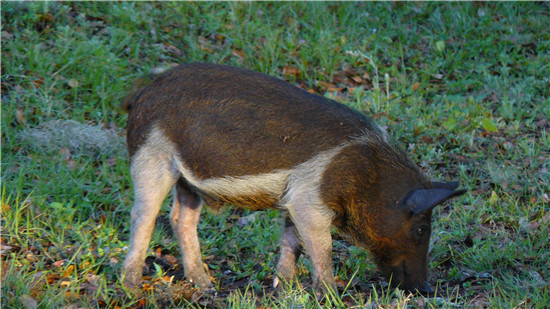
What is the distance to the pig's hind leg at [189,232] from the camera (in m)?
4.79

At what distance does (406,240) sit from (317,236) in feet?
1.88

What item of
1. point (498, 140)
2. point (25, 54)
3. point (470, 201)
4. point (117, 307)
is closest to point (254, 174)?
point (117, 307)

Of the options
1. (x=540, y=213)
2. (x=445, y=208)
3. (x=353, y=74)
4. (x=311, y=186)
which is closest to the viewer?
(x=311, y=186)


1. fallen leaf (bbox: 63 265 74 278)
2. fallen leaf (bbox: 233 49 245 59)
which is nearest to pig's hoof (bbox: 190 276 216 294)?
fallen leaf (bbox: 63 265 74 278)

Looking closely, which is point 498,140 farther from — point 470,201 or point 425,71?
point 425,71

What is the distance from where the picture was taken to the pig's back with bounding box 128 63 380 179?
418 cm

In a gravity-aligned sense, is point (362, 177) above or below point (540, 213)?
above

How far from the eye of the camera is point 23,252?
15.8 ft

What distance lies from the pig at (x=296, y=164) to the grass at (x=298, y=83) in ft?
1.13

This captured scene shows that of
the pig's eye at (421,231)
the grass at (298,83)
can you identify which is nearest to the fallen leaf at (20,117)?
the grass at (298,83)

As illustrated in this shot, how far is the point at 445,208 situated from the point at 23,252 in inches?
135

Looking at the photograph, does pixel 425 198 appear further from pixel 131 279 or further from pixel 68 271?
pixel 68 271

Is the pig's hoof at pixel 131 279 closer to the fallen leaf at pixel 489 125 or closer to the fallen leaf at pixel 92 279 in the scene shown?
the fallen leaf at pixel 92 279

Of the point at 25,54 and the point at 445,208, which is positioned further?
the point at 25,54
